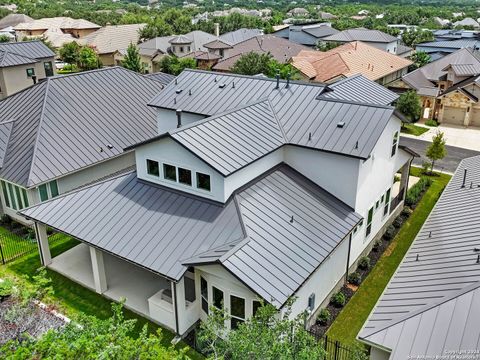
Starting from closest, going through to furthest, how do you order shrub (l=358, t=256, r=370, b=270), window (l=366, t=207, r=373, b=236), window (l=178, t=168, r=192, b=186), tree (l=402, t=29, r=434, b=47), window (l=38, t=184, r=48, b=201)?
1. window (l=178, t=168, r=192, b=186)
2. shrub (l=358, t=256, r=370, b=270)
3. window (l=366, t=207, r=373, b=236)
4. window (l=38, t=184, r=48, b=201)
5. tree (l=402, t=29, r=434, b=47)

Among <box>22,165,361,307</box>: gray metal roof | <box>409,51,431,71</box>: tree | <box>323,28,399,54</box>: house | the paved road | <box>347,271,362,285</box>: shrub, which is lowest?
the paved road

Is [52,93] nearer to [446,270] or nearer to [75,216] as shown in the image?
[75,216]

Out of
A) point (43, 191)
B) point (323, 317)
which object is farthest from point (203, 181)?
point (43, 191)

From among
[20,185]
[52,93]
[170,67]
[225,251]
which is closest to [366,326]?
[225,251]

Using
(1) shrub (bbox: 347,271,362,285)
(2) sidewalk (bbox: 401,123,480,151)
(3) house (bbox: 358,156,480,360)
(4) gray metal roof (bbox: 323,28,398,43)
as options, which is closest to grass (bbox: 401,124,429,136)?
(2) sidewalk (bbox: 401,123,480,151)

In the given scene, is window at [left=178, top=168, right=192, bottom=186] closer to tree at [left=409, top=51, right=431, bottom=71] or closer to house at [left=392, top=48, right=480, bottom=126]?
house at [left=392, top=48, right=480, bottom=126]
